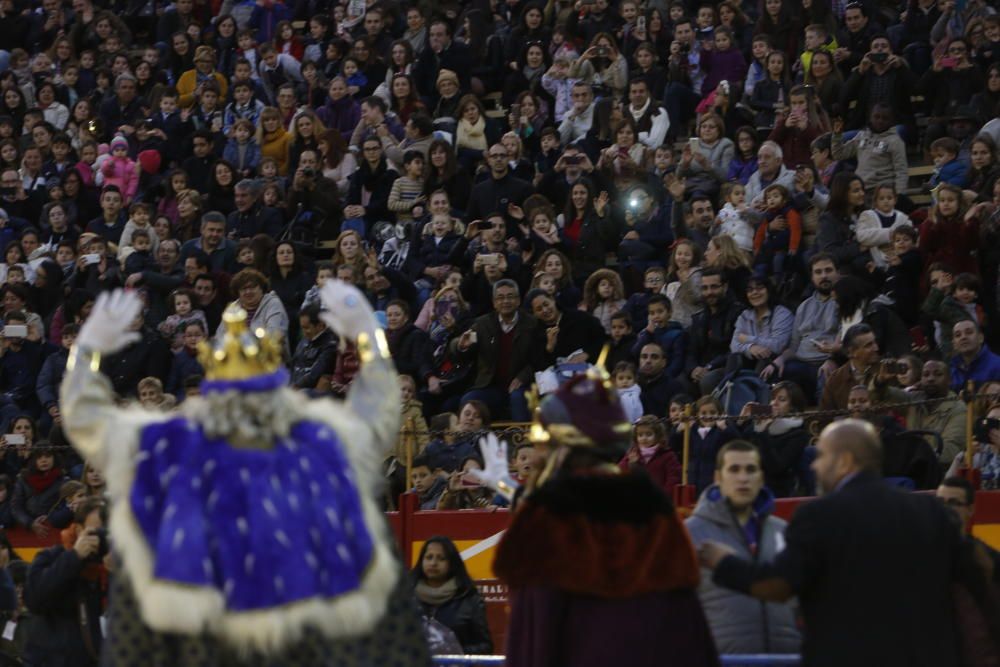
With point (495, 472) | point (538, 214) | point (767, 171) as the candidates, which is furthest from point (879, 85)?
point (495, 472)

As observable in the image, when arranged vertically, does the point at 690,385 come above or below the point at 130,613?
above

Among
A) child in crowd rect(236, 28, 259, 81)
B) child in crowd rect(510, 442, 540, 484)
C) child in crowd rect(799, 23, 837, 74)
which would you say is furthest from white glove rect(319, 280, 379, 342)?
child in crowd rect(236, 28, 259, 81)

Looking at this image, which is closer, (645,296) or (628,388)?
(628,388)

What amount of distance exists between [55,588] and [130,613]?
359 centimetres

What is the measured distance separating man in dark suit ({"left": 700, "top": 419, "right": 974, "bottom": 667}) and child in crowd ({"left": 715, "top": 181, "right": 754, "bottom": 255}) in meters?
8.32

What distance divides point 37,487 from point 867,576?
929 centimetres

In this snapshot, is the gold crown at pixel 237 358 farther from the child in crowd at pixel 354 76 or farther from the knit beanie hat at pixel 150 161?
the knit beanie hat at pixel 150 161

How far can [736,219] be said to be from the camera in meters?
15.6

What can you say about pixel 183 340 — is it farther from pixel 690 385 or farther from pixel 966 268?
pixel 966 268

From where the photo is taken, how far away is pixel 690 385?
14.3 meters

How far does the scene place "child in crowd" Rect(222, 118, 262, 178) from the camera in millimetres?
20188

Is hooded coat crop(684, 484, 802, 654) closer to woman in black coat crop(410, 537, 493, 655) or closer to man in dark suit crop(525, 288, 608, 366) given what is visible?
woman in black coat crop(410, 537, 493, 655)

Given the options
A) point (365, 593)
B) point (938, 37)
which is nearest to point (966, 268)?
point (938, 37)

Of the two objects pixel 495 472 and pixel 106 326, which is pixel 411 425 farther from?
pixel 106 326
